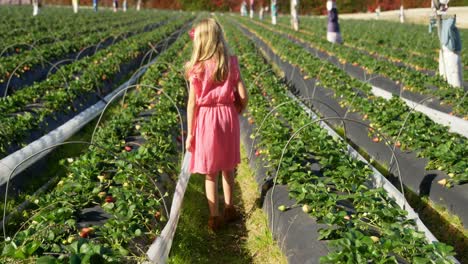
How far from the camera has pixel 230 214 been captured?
4.73m

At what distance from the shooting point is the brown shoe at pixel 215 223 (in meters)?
4.57

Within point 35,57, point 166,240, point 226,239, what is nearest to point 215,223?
point 226,239

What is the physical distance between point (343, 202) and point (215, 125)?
135 centimetres

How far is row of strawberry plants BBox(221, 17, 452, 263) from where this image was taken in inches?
113

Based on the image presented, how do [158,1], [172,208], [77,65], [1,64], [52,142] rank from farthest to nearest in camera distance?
[158,1] < [77,65] < [1,64] < [52,142] < [172,208]

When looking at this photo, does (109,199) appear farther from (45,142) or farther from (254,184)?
(45,142)

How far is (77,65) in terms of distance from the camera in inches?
428

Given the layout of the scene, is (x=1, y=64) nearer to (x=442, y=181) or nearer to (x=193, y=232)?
(x=193, y=232)

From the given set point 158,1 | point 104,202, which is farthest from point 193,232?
point 158,1

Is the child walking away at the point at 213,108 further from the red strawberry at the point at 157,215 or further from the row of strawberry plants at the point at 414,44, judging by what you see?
the row of strawberry plants at the point at 414,44

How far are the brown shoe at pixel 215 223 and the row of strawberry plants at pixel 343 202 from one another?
2.48 feet

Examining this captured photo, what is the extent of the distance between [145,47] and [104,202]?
13.0m

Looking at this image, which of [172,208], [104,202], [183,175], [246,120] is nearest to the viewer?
[104,202]

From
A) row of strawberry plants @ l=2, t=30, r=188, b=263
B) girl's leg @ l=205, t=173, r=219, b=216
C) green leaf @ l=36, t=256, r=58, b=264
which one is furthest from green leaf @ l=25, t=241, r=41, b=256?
girl's leg @ l=205, t=173, r=219, b=216
